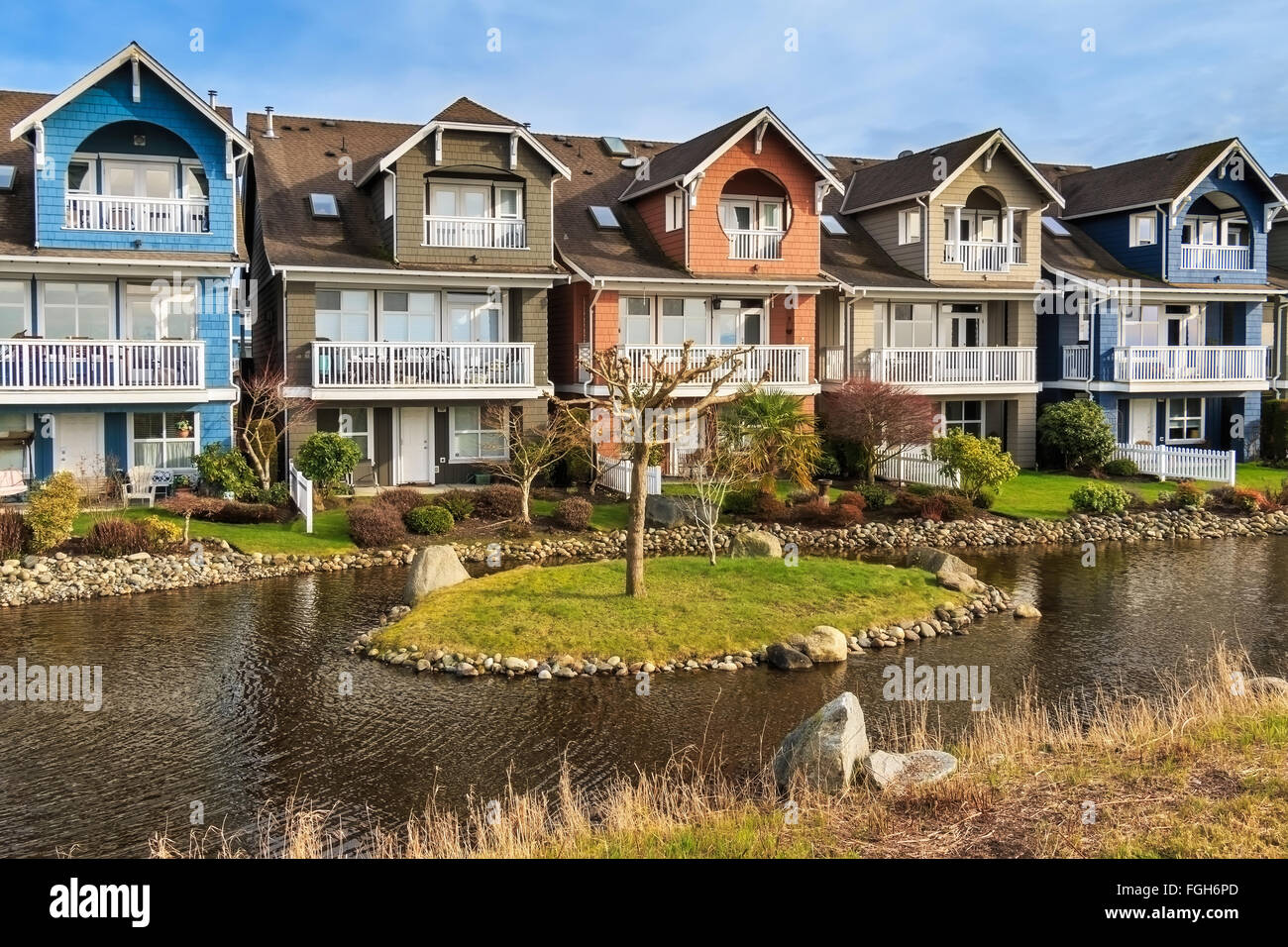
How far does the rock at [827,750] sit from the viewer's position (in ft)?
37.8

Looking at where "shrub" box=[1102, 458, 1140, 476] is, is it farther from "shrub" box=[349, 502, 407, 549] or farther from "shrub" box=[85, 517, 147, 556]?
"shrub" box=[85, 517, 147, 556]

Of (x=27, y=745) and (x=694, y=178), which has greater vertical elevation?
(x=694, y=178)

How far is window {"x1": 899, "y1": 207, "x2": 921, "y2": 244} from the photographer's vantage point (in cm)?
3709

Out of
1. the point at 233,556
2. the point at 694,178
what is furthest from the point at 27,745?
the point at 694,178

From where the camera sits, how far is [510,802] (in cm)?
1196

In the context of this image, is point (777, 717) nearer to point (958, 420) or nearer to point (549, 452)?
point (549, 452)

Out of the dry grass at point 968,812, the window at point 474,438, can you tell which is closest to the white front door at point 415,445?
the window at point 474,438

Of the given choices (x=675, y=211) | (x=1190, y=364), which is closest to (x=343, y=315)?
(x=675, y=211)

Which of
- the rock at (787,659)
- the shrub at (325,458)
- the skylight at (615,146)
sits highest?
the skylight at (615,146)

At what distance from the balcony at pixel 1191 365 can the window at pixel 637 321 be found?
15.0 m

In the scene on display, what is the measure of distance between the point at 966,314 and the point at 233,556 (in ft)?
79.8

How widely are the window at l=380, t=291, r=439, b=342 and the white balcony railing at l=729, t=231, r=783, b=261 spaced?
8.56 m

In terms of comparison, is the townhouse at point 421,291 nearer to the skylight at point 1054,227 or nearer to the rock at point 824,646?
the rock at point 824,646

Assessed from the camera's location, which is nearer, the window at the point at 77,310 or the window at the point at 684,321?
the window at the point at 77,310
